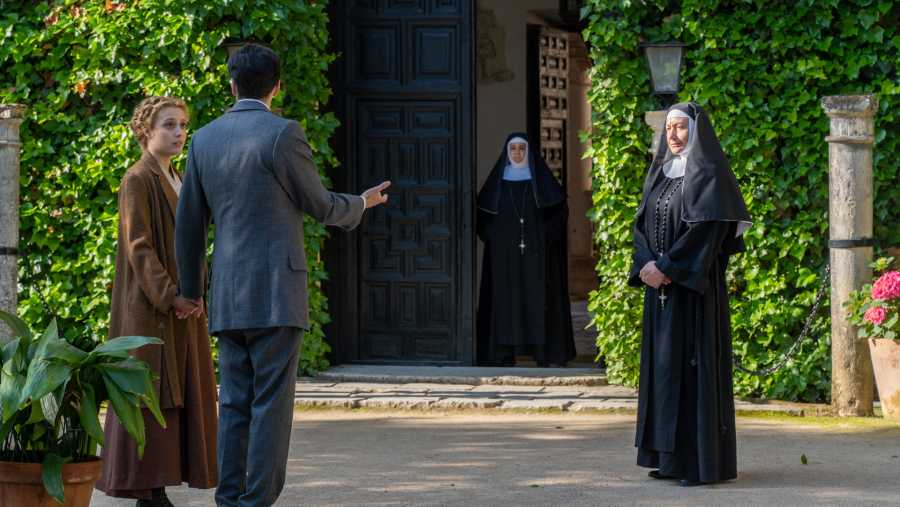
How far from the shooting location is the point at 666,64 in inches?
250

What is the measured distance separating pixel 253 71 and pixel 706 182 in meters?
2.04

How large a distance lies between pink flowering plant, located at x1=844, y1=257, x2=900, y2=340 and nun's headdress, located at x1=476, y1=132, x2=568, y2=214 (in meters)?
2.59

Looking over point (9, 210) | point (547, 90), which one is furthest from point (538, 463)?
point (547, 90)

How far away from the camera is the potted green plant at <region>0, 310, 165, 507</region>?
324 cm

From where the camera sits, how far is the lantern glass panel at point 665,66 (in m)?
6.34

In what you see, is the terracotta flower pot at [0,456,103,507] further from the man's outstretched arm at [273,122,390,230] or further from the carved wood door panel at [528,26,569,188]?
the carved wood door panel at [528,26,569,188]

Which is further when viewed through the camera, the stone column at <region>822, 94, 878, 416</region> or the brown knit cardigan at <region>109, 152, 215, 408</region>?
the stone column at <region>822, 94, 878, 416</region>

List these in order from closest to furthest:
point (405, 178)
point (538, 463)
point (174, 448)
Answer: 1. point (174, 448)
2. point (538, 463)
3. point (405, 178)

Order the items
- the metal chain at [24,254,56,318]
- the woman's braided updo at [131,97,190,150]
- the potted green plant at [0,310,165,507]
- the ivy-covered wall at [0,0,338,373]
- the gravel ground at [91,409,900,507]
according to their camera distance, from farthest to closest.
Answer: the metal chain at [24,254,56,318]
the ivy-covered wall at [0,0,338,373]
the gravel ground at [91,409,900,507]
the woman's braided updo at [131,97,190,150]
the potted green plant at [0,310,165,507]

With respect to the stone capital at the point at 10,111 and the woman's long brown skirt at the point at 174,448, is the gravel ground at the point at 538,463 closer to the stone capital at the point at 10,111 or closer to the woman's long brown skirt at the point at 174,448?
the woman's long brown skirt at the point at 174,448

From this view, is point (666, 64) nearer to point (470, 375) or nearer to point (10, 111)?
point (470, 375)

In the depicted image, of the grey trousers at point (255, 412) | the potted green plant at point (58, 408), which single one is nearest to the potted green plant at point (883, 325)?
the grey trousers at point (255, 412)

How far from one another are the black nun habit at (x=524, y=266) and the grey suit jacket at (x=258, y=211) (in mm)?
4498

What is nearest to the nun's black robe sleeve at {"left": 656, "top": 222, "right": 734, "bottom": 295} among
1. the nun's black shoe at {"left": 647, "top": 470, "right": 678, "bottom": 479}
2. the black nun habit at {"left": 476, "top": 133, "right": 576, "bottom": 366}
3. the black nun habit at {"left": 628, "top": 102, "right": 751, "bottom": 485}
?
the black nun habit at {"left": 628, "top": 102, "right": 751, "bottom": 485}
